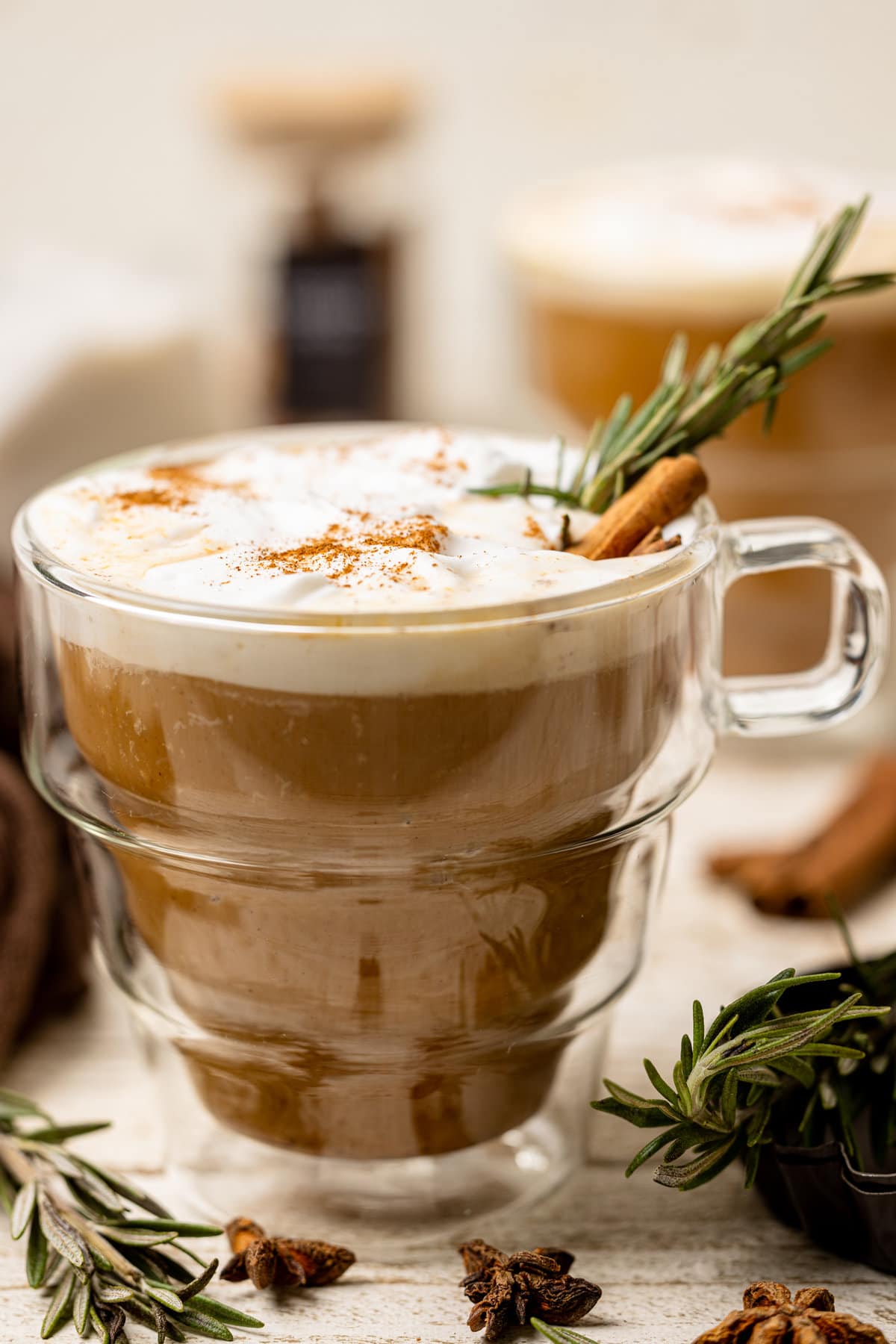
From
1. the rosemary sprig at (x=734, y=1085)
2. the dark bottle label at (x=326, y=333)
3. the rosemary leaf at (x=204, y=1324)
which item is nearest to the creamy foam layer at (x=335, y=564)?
the rosemary sprig at (x=734, y=1085)

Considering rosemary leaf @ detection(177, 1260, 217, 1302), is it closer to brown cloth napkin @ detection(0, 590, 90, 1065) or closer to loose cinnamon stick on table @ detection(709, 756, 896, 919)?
brown cloth napkin @ detection(0, 590, 90, 1065)

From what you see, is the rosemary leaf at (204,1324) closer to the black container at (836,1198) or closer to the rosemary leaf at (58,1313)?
the rosemary leaf at (58,1313)

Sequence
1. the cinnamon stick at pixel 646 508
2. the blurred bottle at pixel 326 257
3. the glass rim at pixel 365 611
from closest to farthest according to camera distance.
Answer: the glass rim at pixel 365 611
the cinnamon stick at pixel 646 508
the blurred bottle at pixel 326 257

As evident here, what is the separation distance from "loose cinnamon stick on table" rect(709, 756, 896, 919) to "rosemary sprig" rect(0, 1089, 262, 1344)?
503 mm

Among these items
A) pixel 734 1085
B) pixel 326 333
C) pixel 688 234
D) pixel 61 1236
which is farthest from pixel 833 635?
pixel 326 333

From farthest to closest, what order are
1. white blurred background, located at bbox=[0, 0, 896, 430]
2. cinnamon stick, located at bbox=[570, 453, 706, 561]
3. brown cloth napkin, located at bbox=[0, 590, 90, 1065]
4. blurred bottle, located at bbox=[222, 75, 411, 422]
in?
white blurred background, located at bbox=[0, 0, 896, 430]
blurred bottle, located at bbox=[222, 75, 411, 422]
brown cloth napkin, located at bbox=[0, 590, 90, 1065]
cinnamon stick, located at bbox=[570, 453, 706, 561]

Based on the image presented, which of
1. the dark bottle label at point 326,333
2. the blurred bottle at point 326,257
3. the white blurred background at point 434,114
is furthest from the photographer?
the white blurred background at point 434,114

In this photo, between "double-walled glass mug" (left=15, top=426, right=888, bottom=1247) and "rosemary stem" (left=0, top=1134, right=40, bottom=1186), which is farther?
"rosemary stem" (left=0, top=1134, right=40, bottom=1186)

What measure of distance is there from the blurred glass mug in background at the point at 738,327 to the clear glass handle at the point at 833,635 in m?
0.50

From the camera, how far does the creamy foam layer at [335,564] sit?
59 centimetres

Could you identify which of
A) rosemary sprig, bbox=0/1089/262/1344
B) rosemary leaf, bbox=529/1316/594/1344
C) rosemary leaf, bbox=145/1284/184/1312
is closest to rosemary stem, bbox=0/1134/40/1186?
rosemary sprig, bbox=0/1089/262/1344

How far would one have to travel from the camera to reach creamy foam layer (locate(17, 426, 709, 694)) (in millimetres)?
595

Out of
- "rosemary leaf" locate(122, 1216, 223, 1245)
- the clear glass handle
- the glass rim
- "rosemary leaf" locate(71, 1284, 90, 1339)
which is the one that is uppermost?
the glass rim

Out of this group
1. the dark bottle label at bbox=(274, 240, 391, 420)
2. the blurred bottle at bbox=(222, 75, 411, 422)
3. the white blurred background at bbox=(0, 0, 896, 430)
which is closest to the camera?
the blurred bottle at bbox=(222, 75, 411, 422)
